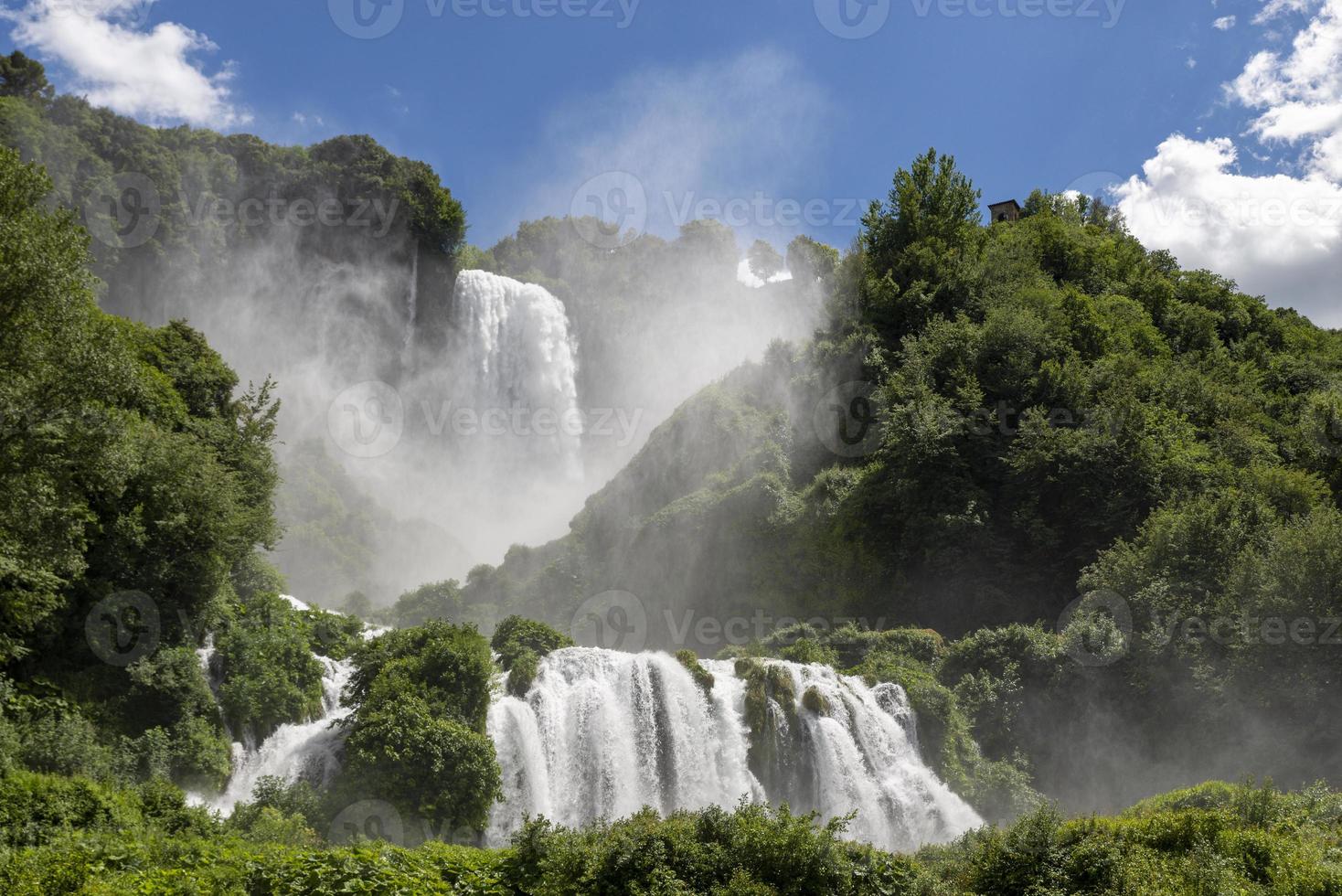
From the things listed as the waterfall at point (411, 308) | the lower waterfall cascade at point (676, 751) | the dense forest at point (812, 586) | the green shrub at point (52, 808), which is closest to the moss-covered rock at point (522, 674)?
the dense forest at point (812, 586)

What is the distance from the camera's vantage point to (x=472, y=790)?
20891mm

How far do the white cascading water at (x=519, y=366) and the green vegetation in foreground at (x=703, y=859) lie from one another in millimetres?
52267

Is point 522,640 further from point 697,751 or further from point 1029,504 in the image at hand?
point 1029,504

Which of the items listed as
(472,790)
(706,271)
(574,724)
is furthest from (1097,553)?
(706,271)

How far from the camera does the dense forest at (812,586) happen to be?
13914 mm

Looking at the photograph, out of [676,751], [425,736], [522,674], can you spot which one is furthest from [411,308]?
[425,736]

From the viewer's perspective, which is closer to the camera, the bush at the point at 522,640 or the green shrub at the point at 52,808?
the green shrub at the point at 52,808

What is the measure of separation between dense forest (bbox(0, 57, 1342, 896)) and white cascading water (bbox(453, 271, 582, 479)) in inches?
647

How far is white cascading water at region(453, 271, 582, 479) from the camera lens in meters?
66.7

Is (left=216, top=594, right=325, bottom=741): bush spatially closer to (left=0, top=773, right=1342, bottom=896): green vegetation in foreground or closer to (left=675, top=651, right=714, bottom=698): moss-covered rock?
(left=0, top=773, right=1342, bottom=896): green vegetation in foreground

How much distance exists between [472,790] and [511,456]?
160ft

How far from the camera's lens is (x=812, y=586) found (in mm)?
39469

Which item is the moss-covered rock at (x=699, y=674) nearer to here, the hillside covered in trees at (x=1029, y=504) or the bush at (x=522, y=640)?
the bush at (x=522, y=640)

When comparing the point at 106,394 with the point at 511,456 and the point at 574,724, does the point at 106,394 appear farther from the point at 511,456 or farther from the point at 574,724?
the point at 511,456
